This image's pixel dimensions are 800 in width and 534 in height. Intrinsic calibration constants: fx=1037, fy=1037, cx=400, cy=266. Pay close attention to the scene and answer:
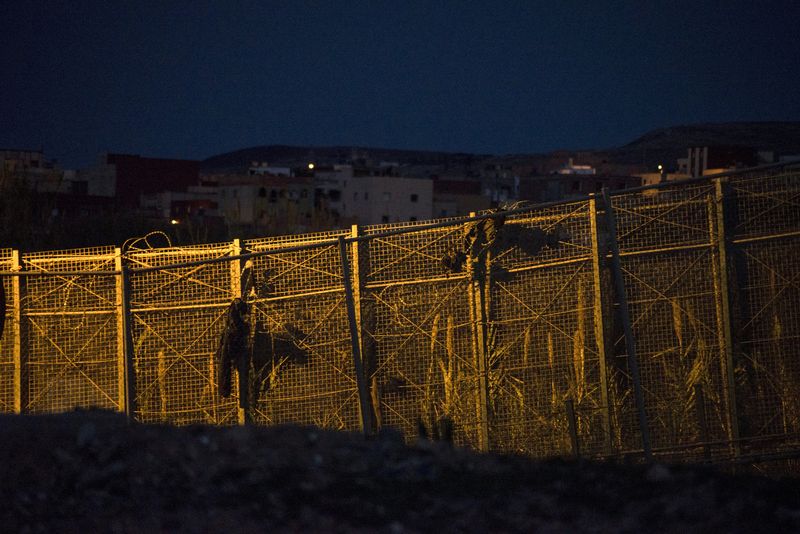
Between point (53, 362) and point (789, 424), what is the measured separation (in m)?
9.13

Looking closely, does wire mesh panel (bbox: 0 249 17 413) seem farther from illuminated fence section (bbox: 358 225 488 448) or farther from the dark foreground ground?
the dark foreground ground

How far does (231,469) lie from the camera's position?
6.49 m

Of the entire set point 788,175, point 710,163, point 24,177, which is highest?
point 710,163

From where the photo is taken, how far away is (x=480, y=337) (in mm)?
10023

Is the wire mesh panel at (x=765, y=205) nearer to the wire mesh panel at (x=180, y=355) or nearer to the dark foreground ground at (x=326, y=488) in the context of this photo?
the dark foreground ground at (x=326, y=488)

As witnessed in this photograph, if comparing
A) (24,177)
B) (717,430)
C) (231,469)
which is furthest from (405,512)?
(24,177)

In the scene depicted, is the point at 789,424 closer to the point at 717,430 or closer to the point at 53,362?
the point at 717,430

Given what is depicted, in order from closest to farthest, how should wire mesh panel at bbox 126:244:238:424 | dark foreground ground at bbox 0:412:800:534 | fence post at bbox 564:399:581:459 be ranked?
dark foreground ground at bbox 0:412:800:534 < fence post at bbox 564:399:581:459 < wire mesh panel at bbox 126:244:238:424

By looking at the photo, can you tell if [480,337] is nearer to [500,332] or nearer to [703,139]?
[500,332]

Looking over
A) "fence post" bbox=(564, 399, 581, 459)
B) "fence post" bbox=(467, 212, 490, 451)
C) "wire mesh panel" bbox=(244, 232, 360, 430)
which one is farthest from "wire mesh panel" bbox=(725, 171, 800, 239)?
"wire mesh panel" bbox=(244, 232, 360, 430)

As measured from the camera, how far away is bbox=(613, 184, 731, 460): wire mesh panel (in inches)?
344

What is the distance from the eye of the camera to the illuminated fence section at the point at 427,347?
10.0 metres

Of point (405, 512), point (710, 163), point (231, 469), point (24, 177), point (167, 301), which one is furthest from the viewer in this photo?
point (710, 163)

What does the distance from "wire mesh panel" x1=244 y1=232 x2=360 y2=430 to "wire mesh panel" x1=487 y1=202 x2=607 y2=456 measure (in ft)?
6.42
